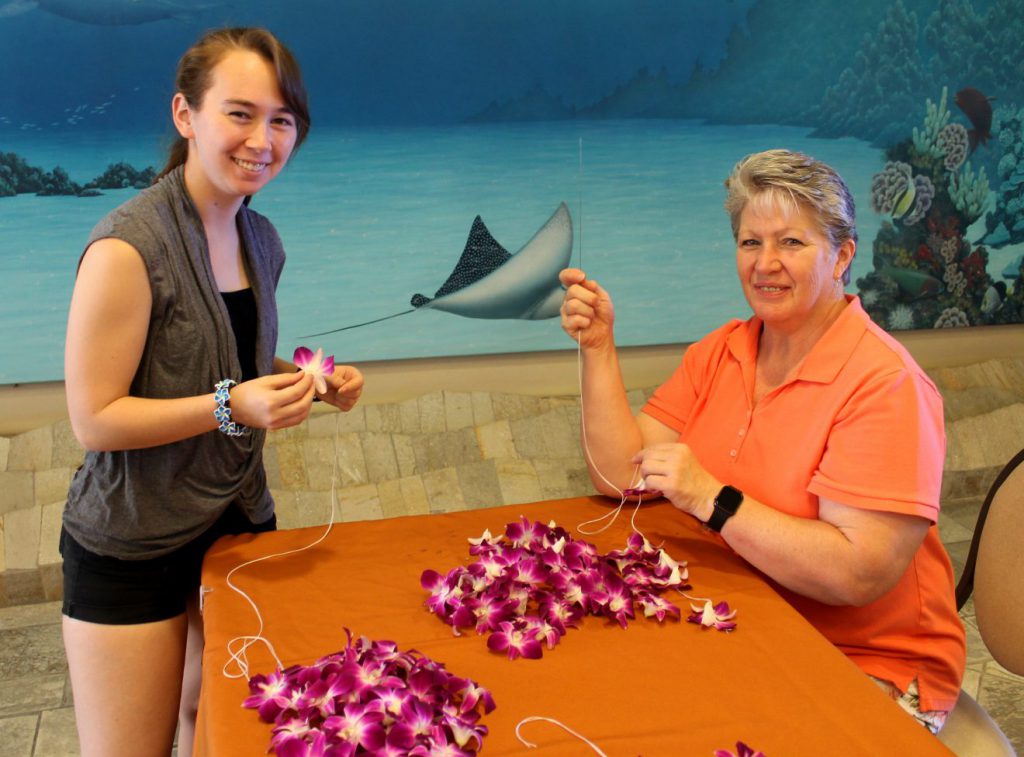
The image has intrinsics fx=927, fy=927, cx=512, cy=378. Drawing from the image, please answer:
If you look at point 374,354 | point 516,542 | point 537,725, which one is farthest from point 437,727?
point 374,354

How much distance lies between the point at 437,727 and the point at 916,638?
3.48 feet

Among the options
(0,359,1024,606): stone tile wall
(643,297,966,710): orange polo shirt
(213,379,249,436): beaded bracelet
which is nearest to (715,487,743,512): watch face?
(643,297,966,710): orange polo shirt

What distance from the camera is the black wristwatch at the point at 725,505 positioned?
1.75 m

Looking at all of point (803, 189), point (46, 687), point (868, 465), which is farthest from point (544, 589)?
point (46, 687)

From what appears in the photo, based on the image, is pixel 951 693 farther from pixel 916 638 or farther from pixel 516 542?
pixel 516 542

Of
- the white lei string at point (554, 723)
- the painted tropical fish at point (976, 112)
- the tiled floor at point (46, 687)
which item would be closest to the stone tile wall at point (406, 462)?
the tiled floor at point (46, 687)

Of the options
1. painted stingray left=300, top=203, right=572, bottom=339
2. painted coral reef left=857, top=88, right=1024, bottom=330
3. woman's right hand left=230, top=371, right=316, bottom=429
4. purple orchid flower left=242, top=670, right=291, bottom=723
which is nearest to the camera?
purple orchid flower left=242, top=670, right=291, bottom=723

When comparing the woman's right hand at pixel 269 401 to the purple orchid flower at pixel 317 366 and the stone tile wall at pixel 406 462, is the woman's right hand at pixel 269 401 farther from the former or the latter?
the stone tile wall at pixel 406 462

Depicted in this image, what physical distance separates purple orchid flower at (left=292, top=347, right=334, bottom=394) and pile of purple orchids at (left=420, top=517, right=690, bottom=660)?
15.6 inches

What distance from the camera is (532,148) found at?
13.9 feet

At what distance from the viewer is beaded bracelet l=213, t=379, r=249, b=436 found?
1.59 m

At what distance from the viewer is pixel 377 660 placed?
53.1 inches

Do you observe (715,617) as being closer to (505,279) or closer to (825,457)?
(825,457)

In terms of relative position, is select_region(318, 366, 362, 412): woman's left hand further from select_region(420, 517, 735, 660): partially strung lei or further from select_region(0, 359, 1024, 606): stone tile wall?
select_region(0, 359, 1024, 606): stone tile wall
